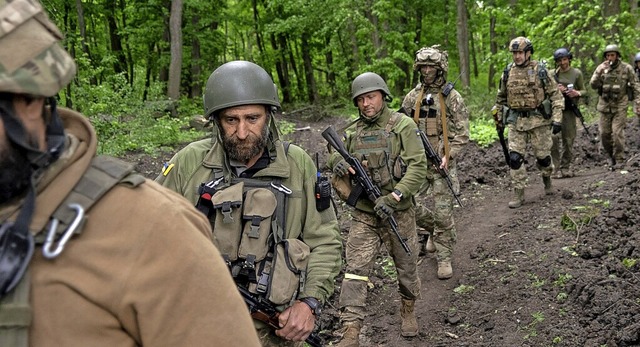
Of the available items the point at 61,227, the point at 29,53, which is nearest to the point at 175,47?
the point at 29,53

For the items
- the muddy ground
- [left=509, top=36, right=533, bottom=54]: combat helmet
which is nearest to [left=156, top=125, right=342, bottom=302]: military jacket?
the muddy ground

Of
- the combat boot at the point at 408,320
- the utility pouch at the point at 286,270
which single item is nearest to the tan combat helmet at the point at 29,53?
the utility pouch at the point at 286,270

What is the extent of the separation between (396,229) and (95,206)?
4879 millimetres

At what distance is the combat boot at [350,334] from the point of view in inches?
225

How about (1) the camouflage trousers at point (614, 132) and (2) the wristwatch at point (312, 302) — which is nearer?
(2) the wristwatch at point (312, 302)

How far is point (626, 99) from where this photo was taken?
12680mm

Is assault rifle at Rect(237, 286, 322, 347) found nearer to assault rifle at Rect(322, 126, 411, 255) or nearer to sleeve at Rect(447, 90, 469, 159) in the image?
assault rifle at Rect(322, 126, 411, 255)

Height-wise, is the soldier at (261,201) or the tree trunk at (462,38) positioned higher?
the soldier at (261,201)

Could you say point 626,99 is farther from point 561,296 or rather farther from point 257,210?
point 257,210

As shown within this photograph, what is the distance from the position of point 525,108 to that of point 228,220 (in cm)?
787

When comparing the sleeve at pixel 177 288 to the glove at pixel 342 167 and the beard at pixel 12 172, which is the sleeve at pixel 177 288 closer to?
the beard at pixel 12 172

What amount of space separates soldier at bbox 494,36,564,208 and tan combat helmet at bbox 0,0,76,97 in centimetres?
914

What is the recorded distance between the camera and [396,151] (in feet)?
20.4

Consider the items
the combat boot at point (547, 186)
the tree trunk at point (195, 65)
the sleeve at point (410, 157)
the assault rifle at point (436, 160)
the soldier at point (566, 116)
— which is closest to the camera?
the sleeve at point (410, 157)
